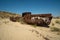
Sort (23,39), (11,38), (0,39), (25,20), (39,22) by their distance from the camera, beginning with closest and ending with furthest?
(0,39)
(11,38)
(23,39)
(39,22)
(25,20)

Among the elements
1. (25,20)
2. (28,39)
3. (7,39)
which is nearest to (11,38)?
(7,39)

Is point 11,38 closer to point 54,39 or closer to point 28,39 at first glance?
point 28,39

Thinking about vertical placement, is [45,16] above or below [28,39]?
above

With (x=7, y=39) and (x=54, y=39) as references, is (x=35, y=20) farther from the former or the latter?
(x=7, y=39)

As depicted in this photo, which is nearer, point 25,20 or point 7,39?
point 7,39

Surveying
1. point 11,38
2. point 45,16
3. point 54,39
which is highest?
point 45,16

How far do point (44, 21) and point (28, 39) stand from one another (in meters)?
8.36

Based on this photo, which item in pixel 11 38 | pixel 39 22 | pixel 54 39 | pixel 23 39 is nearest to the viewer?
pixel 11 38

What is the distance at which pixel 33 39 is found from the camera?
226 inches

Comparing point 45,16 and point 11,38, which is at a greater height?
point 45,16

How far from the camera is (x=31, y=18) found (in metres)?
14.1

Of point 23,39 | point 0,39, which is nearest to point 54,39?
point 23,39

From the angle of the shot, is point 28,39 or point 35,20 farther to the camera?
point 35,20

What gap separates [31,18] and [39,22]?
1241mm
